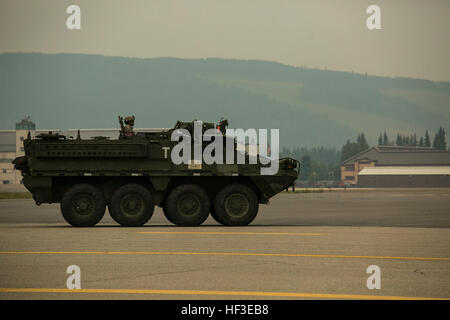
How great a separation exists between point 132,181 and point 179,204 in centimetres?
158

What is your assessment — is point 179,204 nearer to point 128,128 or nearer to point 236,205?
point 236,205

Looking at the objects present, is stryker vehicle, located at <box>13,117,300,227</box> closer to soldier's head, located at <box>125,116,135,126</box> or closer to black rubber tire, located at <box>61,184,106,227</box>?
black rubber tire, located at <box>61,184,106,227</box>

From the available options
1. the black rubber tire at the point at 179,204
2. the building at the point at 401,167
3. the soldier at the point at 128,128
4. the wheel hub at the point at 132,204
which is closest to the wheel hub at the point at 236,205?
the black rubber tire at the point at 179,204

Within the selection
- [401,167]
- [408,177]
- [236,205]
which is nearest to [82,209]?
[236,205]

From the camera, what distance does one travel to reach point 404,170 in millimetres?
157250

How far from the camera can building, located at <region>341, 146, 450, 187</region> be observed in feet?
497

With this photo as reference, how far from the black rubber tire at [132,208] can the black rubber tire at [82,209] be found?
0.36m

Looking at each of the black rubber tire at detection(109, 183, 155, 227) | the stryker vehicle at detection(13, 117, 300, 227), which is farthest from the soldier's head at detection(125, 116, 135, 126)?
the black rubber tire at detection(109, 183, 155, 227)

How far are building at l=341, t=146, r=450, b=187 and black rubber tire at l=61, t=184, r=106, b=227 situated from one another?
5361 inches

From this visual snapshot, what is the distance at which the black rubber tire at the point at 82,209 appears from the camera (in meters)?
20.2
